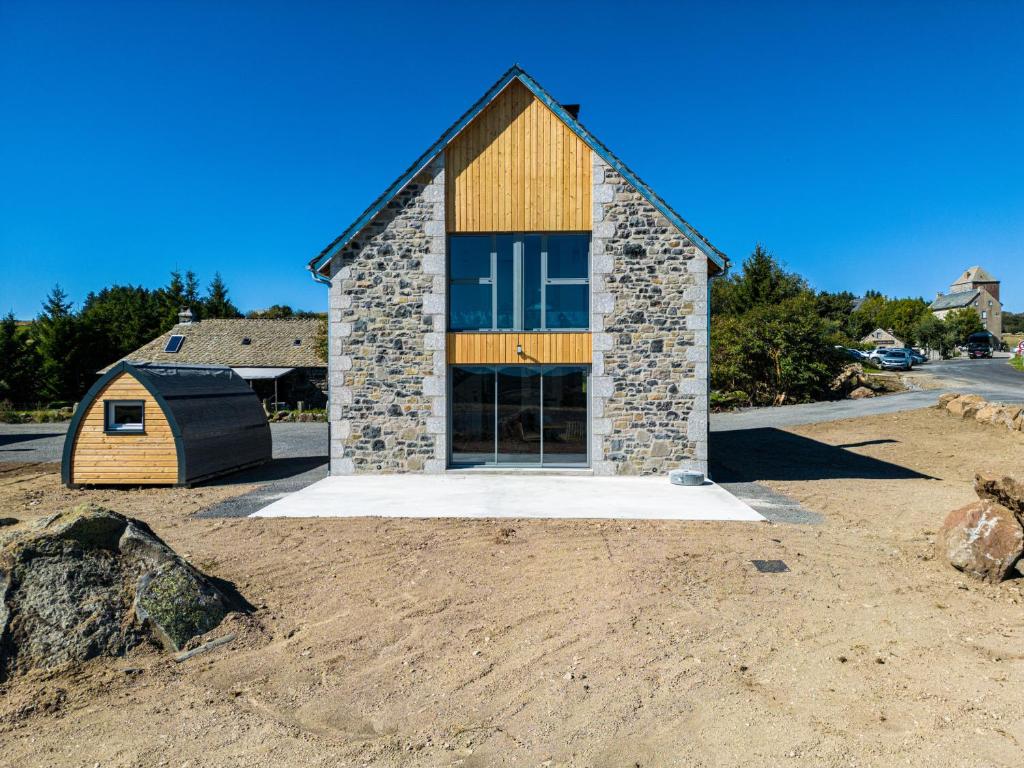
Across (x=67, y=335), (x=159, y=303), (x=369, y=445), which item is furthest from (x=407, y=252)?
(x=159, y=303)

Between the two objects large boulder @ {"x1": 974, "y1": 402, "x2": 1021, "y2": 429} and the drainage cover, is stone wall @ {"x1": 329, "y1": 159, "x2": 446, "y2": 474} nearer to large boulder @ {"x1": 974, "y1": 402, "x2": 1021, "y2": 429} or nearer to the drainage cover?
the drainage cover

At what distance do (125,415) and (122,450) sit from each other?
0.72m

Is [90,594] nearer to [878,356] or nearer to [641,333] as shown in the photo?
[641,333]

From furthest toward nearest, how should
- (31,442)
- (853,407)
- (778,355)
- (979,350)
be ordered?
(979,350), (778,355), (853,407), (31,442)

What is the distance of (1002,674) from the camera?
4.77 m

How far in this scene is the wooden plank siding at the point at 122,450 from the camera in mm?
12320

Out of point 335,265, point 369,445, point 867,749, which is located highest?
point 335,265

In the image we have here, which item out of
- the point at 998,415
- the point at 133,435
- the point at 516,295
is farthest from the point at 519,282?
the point at 998,415

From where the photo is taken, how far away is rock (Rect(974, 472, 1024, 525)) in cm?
688

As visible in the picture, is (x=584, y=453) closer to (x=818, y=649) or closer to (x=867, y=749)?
(x=818, y=649)

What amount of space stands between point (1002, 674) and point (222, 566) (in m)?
7.53

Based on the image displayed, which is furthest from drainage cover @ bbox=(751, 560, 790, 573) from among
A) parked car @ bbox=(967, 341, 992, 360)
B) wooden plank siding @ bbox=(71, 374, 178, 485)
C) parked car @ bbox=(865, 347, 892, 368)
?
parked car @ bbox=(967, 341, 992, 360)

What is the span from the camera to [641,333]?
13016 mm

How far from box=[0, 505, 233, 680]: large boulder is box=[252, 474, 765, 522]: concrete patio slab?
158 inches
